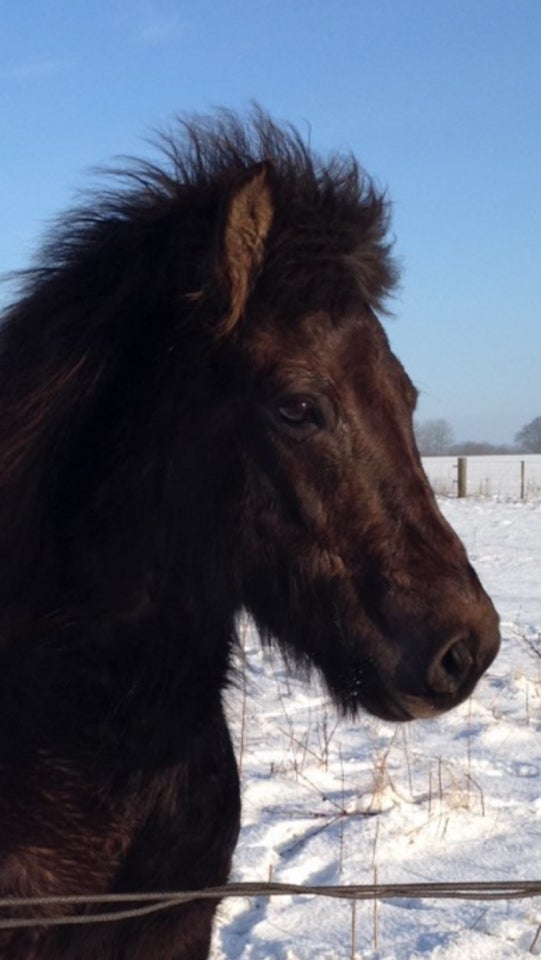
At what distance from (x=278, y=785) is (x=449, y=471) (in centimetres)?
3364

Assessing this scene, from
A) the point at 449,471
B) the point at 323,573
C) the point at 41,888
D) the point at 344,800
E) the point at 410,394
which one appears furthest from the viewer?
the point at 449,471

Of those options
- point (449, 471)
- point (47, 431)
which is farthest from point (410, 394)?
point (449, 471)

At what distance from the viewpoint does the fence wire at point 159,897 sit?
2.15 meters

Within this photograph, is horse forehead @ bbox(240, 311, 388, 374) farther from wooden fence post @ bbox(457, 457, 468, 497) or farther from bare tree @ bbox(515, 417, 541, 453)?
bare tree @ bbox(515, 417, 541, 453)

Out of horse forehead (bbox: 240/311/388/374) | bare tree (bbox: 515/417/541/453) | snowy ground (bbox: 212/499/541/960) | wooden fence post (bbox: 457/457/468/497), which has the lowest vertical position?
bare tree (bbox: 515/417/541/453)

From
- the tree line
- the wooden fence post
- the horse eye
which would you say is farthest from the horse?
the tree line

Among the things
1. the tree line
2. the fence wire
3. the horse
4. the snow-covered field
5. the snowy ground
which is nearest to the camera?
the fence wire

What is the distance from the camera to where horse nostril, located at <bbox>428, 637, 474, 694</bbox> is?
86.7 inches

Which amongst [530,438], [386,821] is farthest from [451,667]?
[530,438]

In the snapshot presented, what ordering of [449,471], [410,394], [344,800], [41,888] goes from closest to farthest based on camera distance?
[41,888] < [410,394] < [344,800] < [449,471]

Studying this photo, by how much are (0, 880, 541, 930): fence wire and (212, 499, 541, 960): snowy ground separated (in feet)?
2.49

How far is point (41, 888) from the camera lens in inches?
89.6

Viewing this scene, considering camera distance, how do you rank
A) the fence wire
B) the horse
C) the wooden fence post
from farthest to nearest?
the wooden fence post
the horse
the fence wire

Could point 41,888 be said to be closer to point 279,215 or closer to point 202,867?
point 202,867
